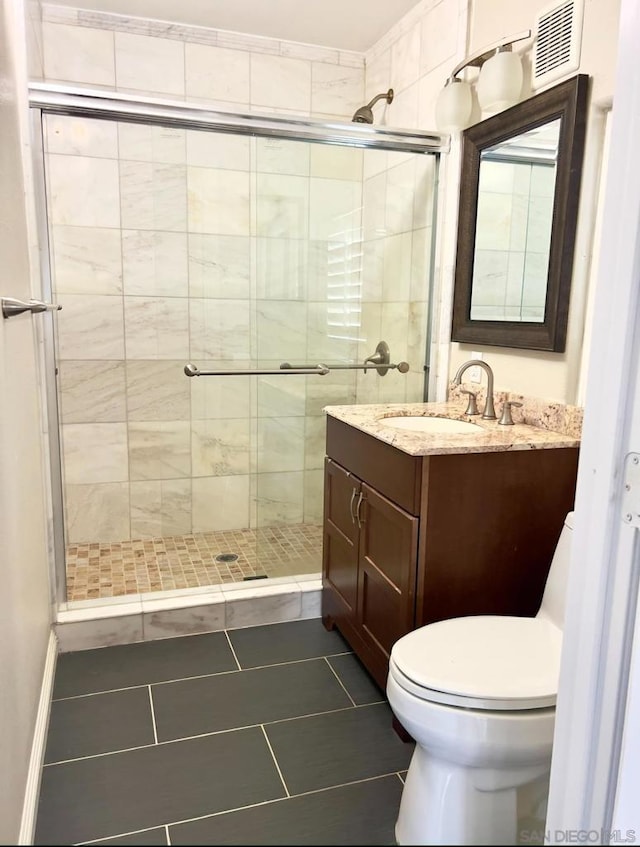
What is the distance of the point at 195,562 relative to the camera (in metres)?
2.86

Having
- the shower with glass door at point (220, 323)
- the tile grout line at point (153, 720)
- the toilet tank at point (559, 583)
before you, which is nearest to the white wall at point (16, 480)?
the tile grout line at point (153, 720)

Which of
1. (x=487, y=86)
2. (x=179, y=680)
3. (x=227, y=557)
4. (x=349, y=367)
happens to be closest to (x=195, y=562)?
(x=227, y=557)

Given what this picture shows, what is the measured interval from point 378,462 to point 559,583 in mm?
619

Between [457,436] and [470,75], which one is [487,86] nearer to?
[470,75]

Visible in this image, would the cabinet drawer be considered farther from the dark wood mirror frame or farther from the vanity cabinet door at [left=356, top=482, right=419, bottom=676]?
the dark wood mirror frame

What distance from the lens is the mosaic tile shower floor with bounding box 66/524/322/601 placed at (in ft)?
8.59

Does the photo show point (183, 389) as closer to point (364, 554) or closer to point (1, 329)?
point (364, 554)

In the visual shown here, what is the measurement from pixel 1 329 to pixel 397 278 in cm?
184

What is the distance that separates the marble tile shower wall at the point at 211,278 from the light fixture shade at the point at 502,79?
52 centimetres

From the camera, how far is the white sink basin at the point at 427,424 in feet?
7.24

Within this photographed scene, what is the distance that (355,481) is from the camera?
7.12 ft

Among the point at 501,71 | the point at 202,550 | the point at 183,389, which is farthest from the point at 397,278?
the point at 202,550

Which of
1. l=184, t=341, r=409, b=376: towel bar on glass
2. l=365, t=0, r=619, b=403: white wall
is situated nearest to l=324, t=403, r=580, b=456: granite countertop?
l=365, t=0, r=619, b=403: white wall

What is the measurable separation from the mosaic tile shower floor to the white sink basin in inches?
24.5
